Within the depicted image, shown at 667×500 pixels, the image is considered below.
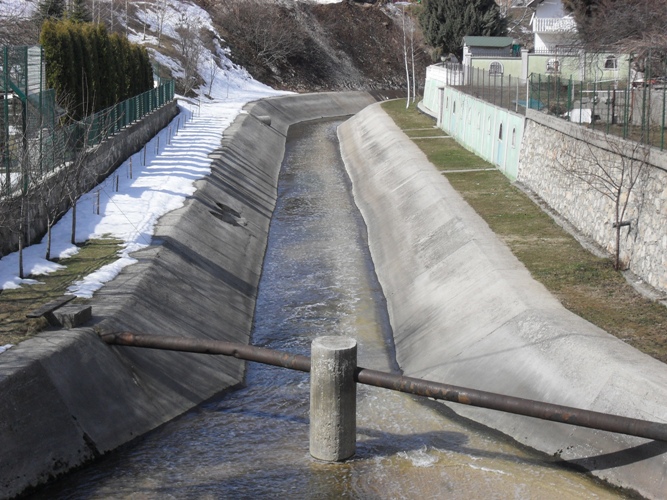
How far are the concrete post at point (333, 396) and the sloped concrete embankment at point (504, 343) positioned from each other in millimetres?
3165

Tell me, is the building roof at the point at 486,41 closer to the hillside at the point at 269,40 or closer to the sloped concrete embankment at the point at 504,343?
the hillside at the point at 269,40

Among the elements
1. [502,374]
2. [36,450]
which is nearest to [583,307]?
[502,374]

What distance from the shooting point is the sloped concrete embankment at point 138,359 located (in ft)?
44.1

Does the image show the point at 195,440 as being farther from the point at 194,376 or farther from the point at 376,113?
the point at 376,113

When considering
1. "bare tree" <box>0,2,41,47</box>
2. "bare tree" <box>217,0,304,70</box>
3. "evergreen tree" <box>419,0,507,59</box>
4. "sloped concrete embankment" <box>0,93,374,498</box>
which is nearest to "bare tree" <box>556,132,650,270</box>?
"sloped concrete embankment" <box>0,93,374,498</box>

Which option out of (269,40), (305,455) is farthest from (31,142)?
(269,40)

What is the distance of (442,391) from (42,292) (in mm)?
8910

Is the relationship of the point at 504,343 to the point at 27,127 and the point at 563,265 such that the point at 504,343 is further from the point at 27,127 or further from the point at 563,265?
the point at 27,127

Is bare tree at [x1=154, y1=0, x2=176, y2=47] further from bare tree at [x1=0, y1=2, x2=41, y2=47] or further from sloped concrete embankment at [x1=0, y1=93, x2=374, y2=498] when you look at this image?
sloped concrete embankment at [x1=0, y1=93, x2=374, y2=498]

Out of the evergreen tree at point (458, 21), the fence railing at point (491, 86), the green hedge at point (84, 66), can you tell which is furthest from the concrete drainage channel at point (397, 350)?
the evergreen tree at point (458, 21)

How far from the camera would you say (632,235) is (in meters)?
21.2

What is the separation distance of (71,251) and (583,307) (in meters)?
12.0

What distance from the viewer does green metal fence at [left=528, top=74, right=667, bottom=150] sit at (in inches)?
848

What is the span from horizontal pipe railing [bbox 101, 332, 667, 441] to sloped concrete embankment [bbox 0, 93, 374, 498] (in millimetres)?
899
